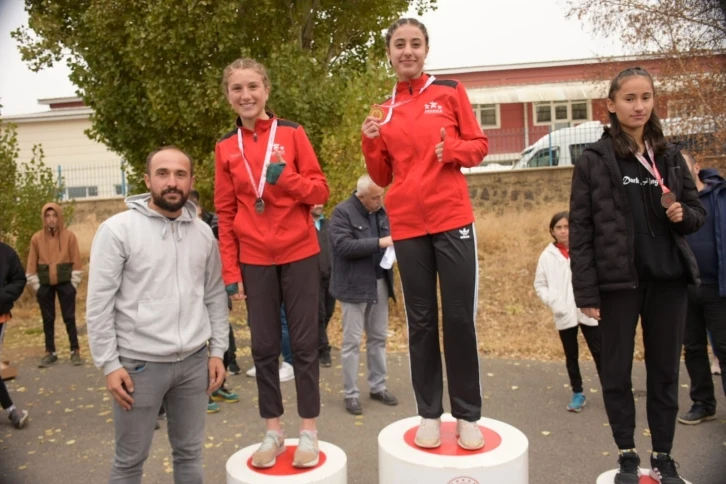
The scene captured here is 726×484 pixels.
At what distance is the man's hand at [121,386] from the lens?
9.95 feet

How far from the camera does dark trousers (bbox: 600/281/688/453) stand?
3.38m

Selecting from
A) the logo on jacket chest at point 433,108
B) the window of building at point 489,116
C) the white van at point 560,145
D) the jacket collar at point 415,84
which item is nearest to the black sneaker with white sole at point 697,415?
the logo on jacket chest at point 433,108

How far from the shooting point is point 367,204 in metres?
6.27

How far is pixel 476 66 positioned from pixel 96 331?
86.6 ft

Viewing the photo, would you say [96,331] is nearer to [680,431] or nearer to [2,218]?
[680,431]

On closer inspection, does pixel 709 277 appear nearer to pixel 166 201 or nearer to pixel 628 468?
pixel 628 468

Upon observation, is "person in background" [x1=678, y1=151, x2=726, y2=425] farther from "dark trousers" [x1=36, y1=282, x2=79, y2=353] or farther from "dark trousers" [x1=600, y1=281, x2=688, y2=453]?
"dark trousers" [x1=36, y1=282, x2=79, y2=353]

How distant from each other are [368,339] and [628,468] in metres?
3.21

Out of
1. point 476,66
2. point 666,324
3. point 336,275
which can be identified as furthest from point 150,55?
point 476,66

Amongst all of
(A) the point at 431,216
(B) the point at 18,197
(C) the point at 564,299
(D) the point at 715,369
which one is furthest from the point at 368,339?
(B) the point at 18,197

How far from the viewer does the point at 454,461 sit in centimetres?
339

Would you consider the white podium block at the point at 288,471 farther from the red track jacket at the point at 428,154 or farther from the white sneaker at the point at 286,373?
the white sneaker at the point at 286,373

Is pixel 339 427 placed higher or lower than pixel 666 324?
lower

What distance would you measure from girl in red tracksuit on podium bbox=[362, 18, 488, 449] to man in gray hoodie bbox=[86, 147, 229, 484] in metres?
1.12
